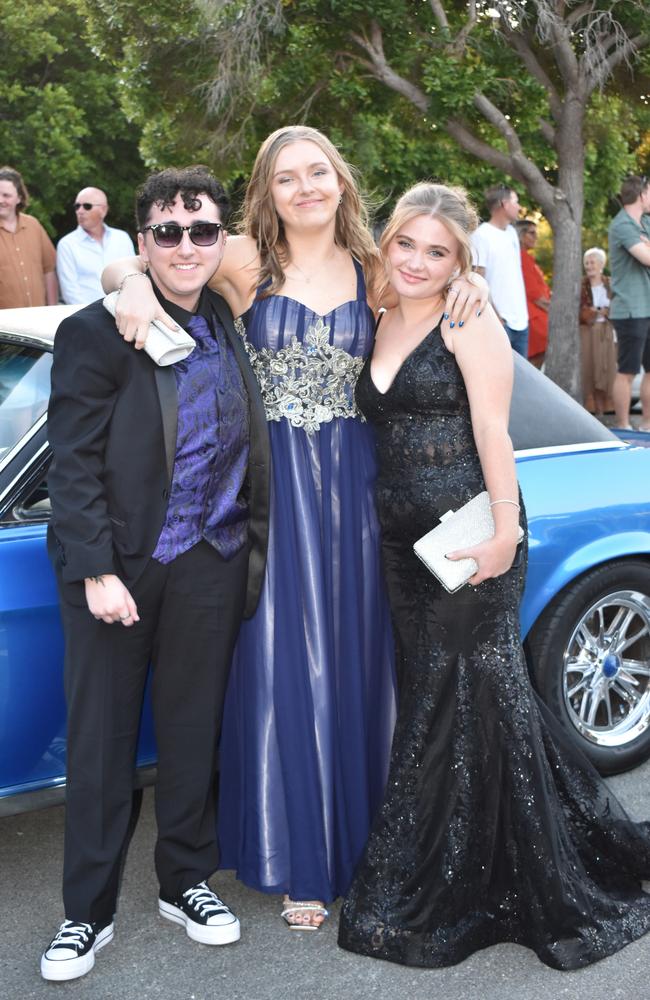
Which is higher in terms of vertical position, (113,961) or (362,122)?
(362,122)

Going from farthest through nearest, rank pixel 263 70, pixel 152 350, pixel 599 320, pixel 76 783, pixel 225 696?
pixel 263 70 → pixel 599 320 → pixel 225 696 → pixel 76 783 → pixel 152 350

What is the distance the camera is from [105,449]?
2928mm

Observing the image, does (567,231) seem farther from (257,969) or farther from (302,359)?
(257,969)

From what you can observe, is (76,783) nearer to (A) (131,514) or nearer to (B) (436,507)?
(A) (131,514)

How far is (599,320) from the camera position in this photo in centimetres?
1220

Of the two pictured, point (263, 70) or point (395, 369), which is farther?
point (263, 70)

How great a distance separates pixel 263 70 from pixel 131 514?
15362mm

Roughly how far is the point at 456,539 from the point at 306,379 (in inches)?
23.8

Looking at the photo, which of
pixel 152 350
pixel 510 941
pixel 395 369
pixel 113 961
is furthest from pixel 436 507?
pixel 113 961

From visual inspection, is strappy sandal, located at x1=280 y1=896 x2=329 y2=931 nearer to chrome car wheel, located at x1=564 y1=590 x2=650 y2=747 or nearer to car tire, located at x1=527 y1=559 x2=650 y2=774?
car tire, located at x1=527 y1=559 x2=650 y2=774

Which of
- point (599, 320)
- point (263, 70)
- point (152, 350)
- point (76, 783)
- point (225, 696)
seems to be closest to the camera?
point (152, 350)

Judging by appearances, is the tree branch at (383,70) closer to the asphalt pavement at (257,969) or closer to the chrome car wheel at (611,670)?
the chrome car wheel at (611,670)

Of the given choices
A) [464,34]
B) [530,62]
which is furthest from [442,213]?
[530,62]

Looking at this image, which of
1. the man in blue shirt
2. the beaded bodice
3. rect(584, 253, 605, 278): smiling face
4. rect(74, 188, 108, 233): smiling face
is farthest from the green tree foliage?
the beaded bodice
